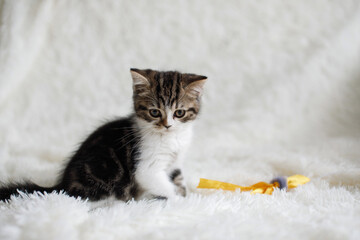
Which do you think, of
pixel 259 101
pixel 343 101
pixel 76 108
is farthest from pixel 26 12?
pixel 343 101

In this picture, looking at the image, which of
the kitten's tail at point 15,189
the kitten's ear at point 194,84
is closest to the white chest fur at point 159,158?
the kitten's ear at point 194,84

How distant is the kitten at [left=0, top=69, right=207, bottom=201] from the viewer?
131cm

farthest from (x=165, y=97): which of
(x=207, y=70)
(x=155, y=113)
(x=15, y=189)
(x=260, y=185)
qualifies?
(x=207, y=70)

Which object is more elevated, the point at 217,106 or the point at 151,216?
the point at 217,106

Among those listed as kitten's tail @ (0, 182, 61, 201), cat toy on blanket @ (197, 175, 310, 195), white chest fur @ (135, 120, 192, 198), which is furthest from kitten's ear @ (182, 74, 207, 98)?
kitten's tail @ (0, 182, 61, 201)

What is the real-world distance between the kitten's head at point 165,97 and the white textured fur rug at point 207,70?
49 centimetres

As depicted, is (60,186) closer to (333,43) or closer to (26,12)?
(26,12)

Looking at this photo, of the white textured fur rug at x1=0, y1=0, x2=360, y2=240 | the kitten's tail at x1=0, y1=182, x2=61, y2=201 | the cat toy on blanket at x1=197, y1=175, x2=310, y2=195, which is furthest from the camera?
the white textured fur rug at x1=0, y1=0, x2=360, y2=240

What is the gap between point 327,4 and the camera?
233 cm

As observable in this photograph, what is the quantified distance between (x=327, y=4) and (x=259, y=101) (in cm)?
85

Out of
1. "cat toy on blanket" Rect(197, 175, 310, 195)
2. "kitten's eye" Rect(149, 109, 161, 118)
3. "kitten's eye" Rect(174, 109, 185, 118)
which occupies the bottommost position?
"cat toy on blanket" Rect(197, 175, 310, 195)

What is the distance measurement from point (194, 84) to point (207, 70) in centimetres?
99

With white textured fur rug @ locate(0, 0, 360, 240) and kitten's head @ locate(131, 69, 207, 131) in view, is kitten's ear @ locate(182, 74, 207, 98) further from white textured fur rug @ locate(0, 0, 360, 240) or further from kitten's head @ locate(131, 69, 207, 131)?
white textured fur rug @ locate(0, 0, 360, 240)

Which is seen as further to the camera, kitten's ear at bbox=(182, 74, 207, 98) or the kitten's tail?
kitten's ear at bbox=(182, 74, 207, 98)
